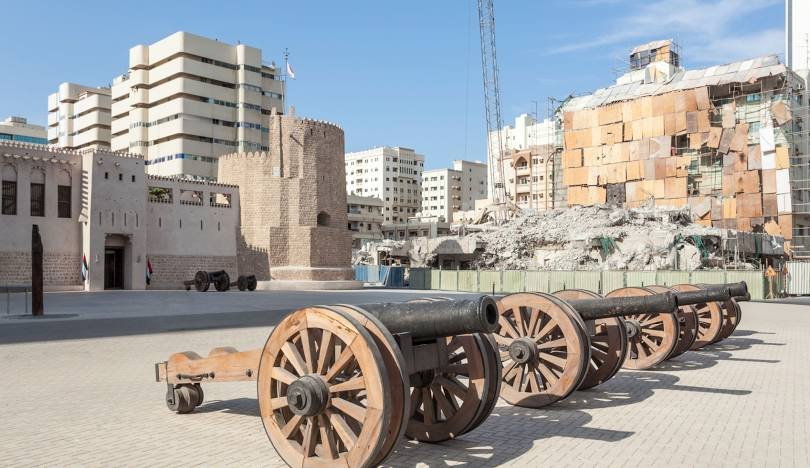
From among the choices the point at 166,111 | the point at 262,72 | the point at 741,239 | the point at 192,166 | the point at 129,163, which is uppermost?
the point at 262,72

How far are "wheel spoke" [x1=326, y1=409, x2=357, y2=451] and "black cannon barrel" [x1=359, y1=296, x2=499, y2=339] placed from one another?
709 millimetres

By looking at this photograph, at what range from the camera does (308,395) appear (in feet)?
14.4

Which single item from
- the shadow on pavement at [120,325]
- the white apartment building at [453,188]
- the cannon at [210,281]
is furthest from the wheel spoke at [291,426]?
the white apartment building at [453,188]

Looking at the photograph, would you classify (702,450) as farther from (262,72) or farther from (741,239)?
(262,72)

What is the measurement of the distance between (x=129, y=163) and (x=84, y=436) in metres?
31.8

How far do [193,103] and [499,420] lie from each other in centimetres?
6431

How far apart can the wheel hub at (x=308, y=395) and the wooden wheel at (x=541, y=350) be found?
280 cm

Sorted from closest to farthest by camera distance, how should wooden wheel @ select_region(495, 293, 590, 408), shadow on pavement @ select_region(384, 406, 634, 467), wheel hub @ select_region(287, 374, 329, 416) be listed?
wheel hub @ select_region(287, 374, 329, 416) → shadow on pavement @ select_region(384, 406, 634, 467) → wooden wheel @ select_region(495, 293, 590, 408)

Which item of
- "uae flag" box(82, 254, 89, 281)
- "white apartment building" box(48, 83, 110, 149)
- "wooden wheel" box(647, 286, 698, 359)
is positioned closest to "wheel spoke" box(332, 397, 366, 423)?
"wooden wheel" box(647, 286, 698, 359)

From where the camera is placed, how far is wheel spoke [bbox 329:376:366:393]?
429cm

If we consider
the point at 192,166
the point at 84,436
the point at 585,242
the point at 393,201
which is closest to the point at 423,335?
the point at 84,436

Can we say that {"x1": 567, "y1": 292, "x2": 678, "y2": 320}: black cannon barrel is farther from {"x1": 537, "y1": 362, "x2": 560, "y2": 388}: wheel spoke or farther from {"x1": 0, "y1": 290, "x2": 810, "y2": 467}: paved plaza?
{"x1": 0, "y1": 290, "x2": 810, "y2": 467}: paved plaza

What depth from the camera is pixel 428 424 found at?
215 inches

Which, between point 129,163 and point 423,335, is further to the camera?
point 129,163
